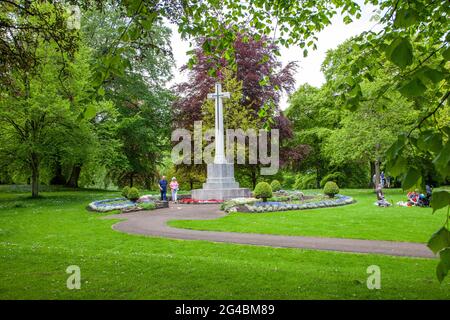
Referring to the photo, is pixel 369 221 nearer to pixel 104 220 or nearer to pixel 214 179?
pixel 104 220

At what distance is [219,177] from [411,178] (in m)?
26.0

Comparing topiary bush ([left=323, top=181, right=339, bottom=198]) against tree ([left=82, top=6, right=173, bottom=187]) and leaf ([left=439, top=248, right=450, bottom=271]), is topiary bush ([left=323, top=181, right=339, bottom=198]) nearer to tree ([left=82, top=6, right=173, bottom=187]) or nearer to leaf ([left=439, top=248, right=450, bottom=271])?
tree ([left=82, top=6, right=173, bottom=187])

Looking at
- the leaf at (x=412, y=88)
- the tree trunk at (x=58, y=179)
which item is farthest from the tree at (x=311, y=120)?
the leaf at (x=412, y=88)

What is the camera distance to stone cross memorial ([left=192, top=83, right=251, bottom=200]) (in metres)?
27.5

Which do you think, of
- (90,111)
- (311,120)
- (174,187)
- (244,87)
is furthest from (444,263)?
(311,120)

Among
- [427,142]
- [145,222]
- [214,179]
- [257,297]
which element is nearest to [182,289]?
[257,297]

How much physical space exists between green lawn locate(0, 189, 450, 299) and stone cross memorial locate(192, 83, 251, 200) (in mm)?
15472

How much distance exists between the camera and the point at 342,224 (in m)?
15.3

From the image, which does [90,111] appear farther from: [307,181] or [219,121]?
[307,181]

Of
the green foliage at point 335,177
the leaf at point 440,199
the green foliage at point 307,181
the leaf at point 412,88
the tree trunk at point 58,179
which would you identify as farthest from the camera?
the green foliage at point 307,181

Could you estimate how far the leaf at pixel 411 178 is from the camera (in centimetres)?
230

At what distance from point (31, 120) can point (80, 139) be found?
3.43m

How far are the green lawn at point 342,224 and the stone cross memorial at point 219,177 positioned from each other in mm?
8145

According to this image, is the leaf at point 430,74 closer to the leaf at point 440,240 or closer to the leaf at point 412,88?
the leaf at point 412,88
